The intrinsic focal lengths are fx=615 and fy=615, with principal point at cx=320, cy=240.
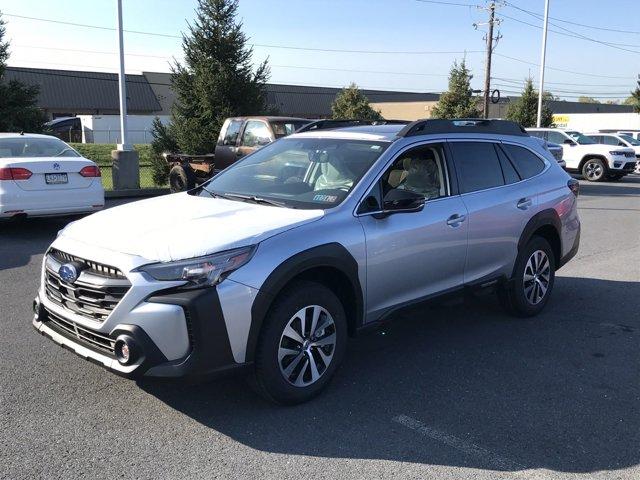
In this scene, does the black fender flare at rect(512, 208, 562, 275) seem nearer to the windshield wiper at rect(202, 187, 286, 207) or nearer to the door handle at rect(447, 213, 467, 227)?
the door handle at rect(447, 213, 467, 227)

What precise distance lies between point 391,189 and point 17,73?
189 ft

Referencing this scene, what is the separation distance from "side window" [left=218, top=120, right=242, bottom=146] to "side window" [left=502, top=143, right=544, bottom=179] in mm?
9033

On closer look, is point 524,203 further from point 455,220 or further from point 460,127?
point 455,220

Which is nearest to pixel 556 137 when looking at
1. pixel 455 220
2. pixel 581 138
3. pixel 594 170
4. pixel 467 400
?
pixel 581 138

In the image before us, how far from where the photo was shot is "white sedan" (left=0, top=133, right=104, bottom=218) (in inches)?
346

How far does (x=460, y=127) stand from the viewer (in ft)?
17.4

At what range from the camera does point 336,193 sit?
4344mm

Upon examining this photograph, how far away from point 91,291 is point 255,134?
10.5m

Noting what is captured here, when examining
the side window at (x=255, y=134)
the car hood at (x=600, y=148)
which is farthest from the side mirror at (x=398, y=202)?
the car hood at (x=600, y=148)

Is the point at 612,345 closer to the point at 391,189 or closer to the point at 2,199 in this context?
the point at 391,189

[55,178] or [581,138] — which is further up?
[581,138]

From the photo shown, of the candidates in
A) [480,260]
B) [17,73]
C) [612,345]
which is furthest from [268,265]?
[17,73]

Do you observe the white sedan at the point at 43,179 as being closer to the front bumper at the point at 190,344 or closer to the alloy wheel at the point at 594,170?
the front bumper at the point at 190,344

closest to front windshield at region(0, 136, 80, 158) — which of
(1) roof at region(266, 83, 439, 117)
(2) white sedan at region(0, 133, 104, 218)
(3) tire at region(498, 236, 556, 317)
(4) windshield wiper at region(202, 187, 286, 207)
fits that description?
(2) white sedan at region(0, 133, 104, 218)
